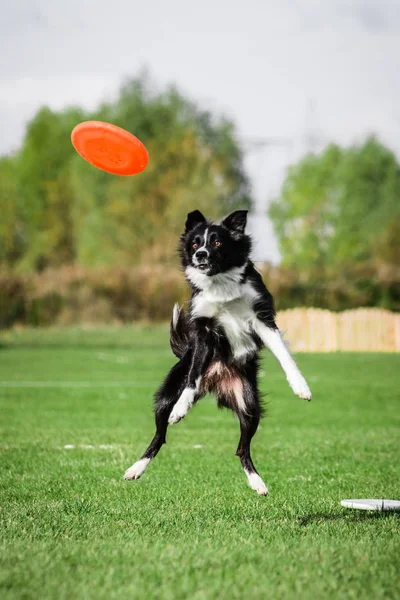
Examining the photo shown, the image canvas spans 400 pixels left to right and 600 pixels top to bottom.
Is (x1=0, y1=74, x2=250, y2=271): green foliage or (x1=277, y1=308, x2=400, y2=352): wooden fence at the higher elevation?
(x1=0, y1=74, x2=250, y2=271): green foliage

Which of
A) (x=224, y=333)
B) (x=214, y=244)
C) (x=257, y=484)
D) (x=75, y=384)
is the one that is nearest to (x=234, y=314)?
(x=224, y=333)

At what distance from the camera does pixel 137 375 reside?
1978 cm

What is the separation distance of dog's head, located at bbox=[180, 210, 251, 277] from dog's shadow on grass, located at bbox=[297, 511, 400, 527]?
67.0 inches

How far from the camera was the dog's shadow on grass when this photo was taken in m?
5.44

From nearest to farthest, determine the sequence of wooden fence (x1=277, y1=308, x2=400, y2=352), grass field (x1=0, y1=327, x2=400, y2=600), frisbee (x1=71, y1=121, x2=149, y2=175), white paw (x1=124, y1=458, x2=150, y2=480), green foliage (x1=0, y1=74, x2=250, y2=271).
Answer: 1. grass field (x1=0, y1=327, x2=400, y2=600)
2. white paw (x1=124, y1=458, x2=150, y2=480)
3. frisbee (x1=71, y1=121, x2=149, y2=175)
4. wooden fence (x1=277, y1=308, x2=400, y2=352)
5. green foliage (x1=0, y1=74, x2=250, y2=271)

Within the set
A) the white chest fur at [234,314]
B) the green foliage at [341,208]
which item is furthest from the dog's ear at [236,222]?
the green foliage at [341,208]

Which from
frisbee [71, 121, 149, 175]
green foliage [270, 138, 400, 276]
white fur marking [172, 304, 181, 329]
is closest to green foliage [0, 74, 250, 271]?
green foliage [270, 138, 400, 276]

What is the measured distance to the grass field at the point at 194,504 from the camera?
394 centimetres

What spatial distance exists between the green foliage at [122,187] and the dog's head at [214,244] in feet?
129

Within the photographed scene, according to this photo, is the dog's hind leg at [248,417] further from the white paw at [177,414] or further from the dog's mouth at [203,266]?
the dog's mouth at [203,266]

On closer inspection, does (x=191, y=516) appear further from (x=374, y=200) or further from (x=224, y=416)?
(x=374, y=200)

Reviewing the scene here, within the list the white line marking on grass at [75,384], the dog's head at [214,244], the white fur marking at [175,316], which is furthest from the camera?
the white line marking on grass at [75,384]

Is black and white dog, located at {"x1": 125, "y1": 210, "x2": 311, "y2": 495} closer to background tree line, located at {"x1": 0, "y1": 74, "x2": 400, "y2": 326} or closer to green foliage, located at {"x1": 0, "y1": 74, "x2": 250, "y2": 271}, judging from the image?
background tree line, located at {"x1": 0, "y1": 74, "x2": 400, "y2": 326}

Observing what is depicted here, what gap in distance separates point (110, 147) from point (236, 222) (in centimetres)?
120
